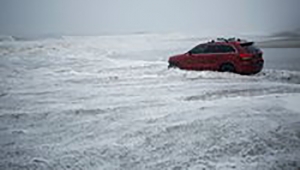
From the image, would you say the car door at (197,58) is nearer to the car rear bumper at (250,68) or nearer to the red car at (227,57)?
the red car at (227,57)

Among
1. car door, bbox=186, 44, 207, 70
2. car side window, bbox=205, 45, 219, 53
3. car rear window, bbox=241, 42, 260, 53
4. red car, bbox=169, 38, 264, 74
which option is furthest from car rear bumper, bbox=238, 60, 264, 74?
car door, bbox=186, 44, 207, 70

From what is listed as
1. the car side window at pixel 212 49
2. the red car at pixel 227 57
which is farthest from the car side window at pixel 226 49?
the car side window at pixel 212 49

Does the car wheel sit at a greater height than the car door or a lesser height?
lesser

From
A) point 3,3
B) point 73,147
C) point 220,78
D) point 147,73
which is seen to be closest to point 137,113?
point 73,147

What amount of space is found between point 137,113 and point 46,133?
2396 millimetres

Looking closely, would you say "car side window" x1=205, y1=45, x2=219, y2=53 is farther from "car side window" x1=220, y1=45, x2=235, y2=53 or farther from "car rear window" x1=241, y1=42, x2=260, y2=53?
"car rear window" x1=241, y1=42, x2=260, y2=53

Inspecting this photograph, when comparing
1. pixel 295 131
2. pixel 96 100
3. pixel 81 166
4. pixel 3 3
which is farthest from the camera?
pixel 3 3

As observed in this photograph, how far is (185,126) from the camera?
650 cm

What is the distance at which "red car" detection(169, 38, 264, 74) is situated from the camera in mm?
11688

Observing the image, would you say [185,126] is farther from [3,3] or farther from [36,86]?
[3,3]

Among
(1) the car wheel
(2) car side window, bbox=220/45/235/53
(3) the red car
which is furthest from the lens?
(1) the car wheel

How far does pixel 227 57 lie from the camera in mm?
12047

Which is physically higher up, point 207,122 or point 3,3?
point 3,3

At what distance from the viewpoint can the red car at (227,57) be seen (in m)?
11.7
